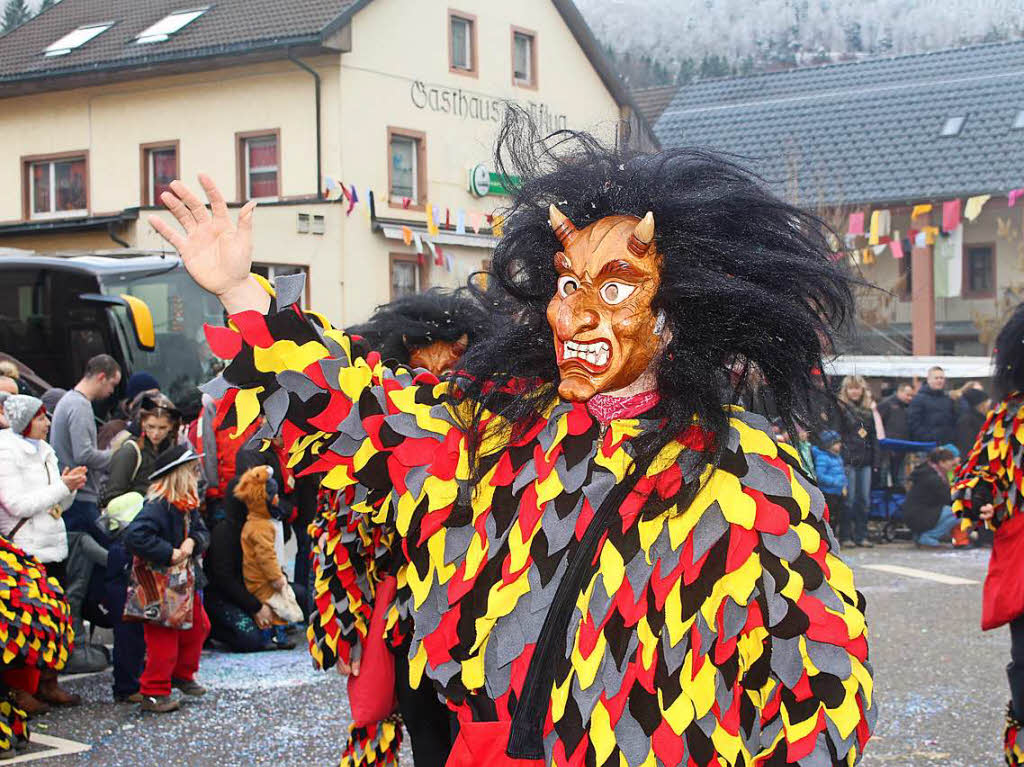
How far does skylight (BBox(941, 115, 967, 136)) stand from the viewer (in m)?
25.5

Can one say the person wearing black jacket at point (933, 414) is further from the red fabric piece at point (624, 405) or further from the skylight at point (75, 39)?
the skylight at point (75, 39)

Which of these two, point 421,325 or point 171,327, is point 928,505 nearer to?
point 171,327

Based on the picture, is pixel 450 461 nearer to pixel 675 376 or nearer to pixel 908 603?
pixel 675 376

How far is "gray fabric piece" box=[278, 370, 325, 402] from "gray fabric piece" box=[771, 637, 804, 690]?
108cm

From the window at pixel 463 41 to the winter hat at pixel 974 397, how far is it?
1149cm

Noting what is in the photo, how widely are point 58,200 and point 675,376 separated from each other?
22.1 m

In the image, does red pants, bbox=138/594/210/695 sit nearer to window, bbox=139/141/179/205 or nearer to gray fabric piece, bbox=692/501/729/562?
gray fabric piece, bbox=692/501/729/562

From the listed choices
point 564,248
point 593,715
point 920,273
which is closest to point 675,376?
point 564,248

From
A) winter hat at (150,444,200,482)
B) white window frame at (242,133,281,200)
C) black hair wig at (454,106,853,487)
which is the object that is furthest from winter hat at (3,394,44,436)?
white window frame at (242,133,281,200)

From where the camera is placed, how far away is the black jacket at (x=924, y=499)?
12.2 m

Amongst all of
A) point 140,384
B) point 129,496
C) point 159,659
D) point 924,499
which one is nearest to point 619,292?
point 159,659

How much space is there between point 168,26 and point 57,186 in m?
3.31

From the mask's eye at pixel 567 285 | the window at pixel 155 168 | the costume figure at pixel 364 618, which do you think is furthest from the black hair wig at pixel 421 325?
the window at pixel 155 168

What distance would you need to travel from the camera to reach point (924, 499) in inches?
484
